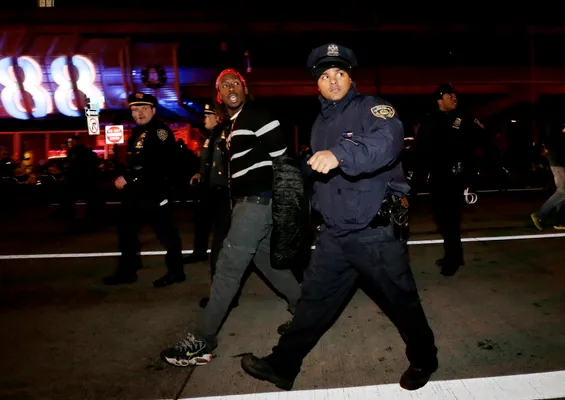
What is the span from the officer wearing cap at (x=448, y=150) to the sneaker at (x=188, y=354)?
304 cm

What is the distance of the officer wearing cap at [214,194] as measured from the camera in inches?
187

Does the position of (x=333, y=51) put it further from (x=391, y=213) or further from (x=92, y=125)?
(x=92, y=125)

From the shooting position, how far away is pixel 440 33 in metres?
26.3

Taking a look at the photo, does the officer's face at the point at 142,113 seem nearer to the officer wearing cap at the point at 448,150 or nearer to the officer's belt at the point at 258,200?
the officer's belt at the point at 258,200

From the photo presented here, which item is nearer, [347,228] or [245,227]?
[347,228]

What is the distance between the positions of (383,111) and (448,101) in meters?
2.78

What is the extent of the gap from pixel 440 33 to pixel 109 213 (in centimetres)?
2100

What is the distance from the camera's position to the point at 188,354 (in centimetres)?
336

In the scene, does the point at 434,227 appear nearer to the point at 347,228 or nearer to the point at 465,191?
the point at 465,191

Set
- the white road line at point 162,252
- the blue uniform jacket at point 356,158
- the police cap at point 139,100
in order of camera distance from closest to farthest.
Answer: the blue uniform jacket at point 356,158
the police cap at point 139,100
the white road line at point 162,252

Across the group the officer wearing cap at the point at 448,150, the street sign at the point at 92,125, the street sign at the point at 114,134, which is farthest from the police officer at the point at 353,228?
the street sign at the point at 114,134

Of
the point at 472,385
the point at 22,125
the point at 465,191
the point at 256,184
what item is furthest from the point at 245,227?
the point at 22,125

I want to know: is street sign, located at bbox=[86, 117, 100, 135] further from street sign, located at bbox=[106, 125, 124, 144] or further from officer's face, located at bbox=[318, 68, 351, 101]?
officer's face, located at bbox=[318, 68, 351, 101]

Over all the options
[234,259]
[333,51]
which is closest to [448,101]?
[333,51]
